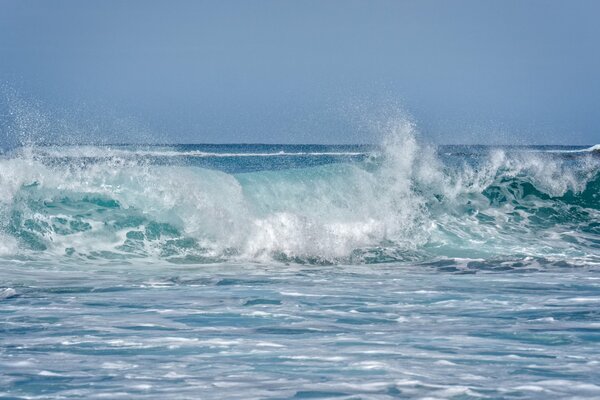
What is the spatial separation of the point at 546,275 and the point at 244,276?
3084 millimetres

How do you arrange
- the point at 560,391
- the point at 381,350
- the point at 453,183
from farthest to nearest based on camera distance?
the point at 453,183 → the point at 381,350 → the point at 560,391

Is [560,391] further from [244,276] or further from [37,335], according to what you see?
[244,276]

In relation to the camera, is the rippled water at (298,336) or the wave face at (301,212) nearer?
the rippled water at (298,336)

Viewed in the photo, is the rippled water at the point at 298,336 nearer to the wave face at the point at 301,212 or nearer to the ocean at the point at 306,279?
the ocean at the point at 306,279

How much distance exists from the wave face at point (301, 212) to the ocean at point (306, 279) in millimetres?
37

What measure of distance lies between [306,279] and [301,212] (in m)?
4.36

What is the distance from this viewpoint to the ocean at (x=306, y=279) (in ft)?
14.0

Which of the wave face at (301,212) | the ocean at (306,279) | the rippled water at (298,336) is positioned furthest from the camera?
the wave face at (301,212)

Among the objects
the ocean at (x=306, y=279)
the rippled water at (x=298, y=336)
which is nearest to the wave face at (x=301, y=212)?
the ocean at (x=306, y=279)

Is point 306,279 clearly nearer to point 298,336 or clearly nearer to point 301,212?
point 298,336

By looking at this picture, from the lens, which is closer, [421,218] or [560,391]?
[560,391]

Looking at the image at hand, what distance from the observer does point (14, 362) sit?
14.8 ft

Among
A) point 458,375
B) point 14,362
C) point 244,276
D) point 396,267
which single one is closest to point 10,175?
point 244,276

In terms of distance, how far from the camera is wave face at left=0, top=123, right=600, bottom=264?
10602 millimetres
